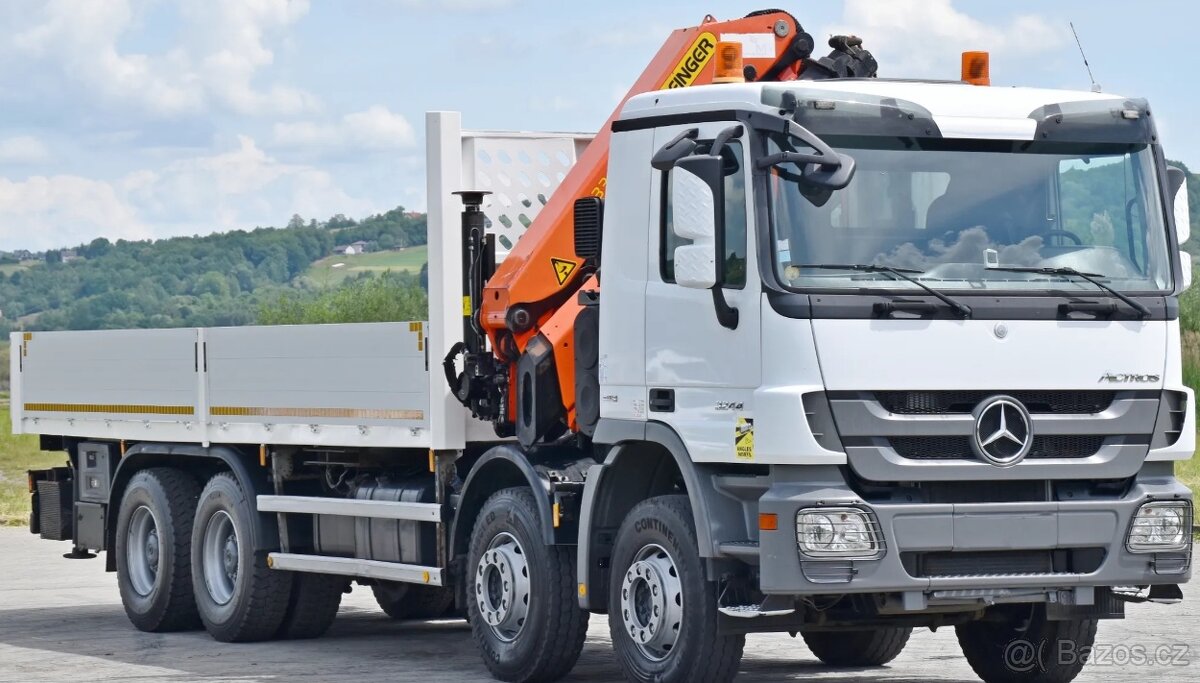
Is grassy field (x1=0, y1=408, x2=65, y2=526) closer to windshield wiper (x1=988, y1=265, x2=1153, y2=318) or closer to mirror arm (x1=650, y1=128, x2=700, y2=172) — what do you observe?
mirror arm (x1=650, y1=128, x2=700, y2=172)

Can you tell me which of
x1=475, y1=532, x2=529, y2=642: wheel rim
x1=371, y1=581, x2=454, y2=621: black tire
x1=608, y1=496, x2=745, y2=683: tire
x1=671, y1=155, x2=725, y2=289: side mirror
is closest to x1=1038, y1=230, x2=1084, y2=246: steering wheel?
x1=671, y1=155, x2=725, y2=289: side mirror

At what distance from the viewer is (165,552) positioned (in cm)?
1460

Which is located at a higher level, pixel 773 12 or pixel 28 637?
pixel 773 12

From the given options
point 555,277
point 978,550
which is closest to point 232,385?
point 555,277

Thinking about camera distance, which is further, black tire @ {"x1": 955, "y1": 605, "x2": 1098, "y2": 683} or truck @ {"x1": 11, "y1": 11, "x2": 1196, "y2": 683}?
black tire @ {"x1": 955, "y1": 605, "x2": 1098, "y2": 683}

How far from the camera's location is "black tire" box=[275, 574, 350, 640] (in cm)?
1394

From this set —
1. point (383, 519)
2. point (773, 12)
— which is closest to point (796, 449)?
point (773, 12)

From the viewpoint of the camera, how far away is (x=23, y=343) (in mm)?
16688

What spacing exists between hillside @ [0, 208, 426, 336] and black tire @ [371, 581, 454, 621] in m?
54.6

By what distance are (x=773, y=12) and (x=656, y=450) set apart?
286 centimetres

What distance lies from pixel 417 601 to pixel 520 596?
164 inches

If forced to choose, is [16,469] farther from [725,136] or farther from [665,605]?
[725,136]

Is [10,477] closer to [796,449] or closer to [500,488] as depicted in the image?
[500,488]

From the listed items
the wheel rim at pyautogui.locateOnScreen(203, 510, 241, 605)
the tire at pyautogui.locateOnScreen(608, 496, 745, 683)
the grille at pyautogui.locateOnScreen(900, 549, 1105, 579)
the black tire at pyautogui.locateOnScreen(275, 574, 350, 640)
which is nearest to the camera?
the grille at pyautogui.locateOnScreen(900, 549, 1105, 579)
